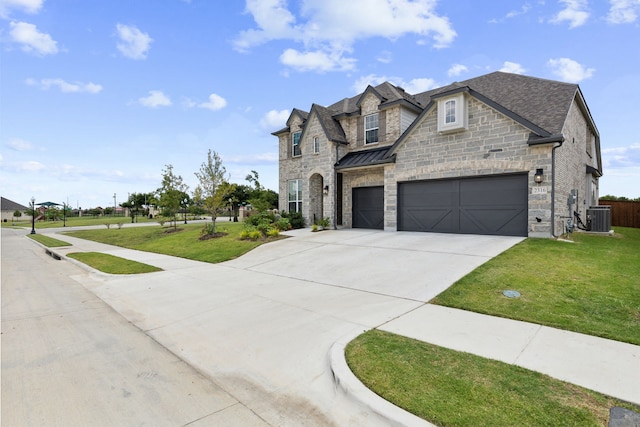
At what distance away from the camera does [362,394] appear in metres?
3.01

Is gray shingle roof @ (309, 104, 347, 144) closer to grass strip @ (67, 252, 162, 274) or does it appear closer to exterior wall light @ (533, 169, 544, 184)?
exterior wall light @ (533, 169, 544, 184)

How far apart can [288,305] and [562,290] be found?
17.9ft

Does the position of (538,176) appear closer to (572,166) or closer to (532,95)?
(572,166)

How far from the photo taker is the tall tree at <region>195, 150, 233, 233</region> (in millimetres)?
18031

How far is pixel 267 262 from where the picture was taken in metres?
10.8

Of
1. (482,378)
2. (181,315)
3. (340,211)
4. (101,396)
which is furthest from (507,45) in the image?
(101,396)

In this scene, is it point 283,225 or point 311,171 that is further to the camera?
point 311,171

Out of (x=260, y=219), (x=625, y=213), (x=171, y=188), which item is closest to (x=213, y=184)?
(x=260, y=219)

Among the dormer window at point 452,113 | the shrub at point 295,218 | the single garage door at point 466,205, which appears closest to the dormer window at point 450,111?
the dormer window at point 452,113

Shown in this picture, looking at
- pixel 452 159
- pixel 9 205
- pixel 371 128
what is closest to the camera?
pixel 452 159

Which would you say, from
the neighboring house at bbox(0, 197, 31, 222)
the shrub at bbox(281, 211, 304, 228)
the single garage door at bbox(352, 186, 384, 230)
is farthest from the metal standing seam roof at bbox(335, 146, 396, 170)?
the neighboring house at bbox(0, 197, 31, 222)

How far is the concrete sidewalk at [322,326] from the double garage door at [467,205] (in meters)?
2.95

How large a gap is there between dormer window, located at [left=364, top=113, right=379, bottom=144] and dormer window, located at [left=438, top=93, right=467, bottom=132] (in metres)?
4.87

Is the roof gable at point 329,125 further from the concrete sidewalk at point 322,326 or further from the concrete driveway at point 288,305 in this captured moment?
the concrete sidewalk at point 322,326
